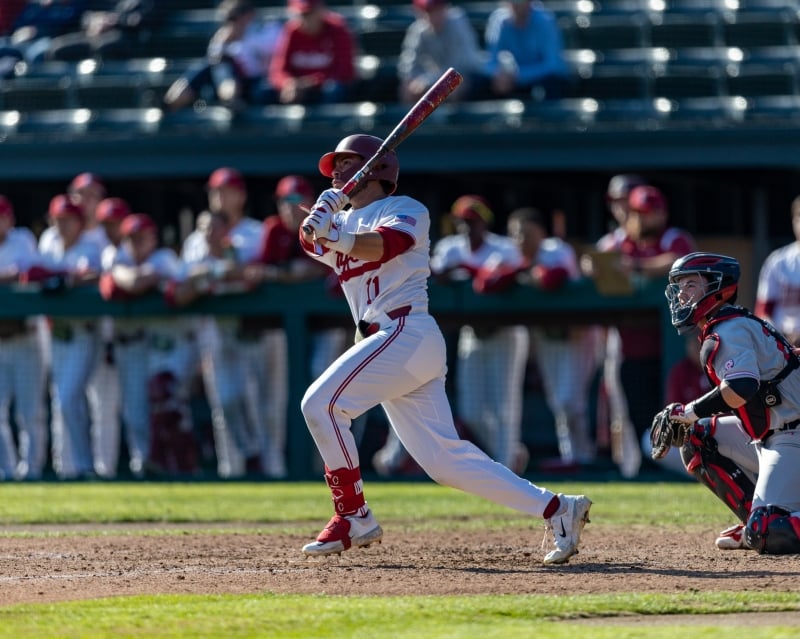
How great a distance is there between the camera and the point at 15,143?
13203 mm

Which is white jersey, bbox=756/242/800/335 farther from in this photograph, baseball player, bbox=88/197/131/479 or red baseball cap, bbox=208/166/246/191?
baseball player, bbox=88/197/131/479

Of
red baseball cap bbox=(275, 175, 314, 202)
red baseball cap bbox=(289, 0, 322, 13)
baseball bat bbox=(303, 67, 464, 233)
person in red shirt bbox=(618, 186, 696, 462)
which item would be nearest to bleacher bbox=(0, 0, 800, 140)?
red baseball cap bbox=(289, 0, 322, 13)

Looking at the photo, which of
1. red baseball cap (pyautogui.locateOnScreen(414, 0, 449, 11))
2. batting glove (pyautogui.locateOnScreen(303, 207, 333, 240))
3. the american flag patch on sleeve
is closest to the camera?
batting glove (pyautogui.locateOnScreen(303, 207, 333, 240))

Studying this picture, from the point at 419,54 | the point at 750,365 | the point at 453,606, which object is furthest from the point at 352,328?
the point at 453,606

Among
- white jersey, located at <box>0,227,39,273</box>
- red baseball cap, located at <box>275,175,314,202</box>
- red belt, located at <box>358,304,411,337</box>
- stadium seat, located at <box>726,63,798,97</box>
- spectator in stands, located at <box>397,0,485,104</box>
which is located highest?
spectator in stands, located at <box>397,0,485,104</box>

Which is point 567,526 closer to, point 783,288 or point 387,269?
point 387,269

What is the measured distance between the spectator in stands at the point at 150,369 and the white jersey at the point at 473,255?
1813 millimetres

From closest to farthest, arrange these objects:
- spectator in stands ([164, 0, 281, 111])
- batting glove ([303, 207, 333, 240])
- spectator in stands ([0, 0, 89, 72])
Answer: batting glove ([303, 207, 333, 240]) < spectator in stands ([164, 0, 281, 111]) < spectator in stands ([0, 0, 89, 72])

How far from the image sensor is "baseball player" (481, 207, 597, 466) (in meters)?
10.1

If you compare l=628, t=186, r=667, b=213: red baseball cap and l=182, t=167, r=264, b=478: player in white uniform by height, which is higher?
l=628, t=186, r=667, b=213: red baseball cap

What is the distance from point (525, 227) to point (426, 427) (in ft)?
15.3

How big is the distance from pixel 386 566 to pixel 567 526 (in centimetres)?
68

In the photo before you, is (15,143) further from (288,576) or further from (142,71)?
(288,576)

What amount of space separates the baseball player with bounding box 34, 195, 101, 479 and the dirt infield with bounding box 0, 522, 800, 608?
3601 mm
